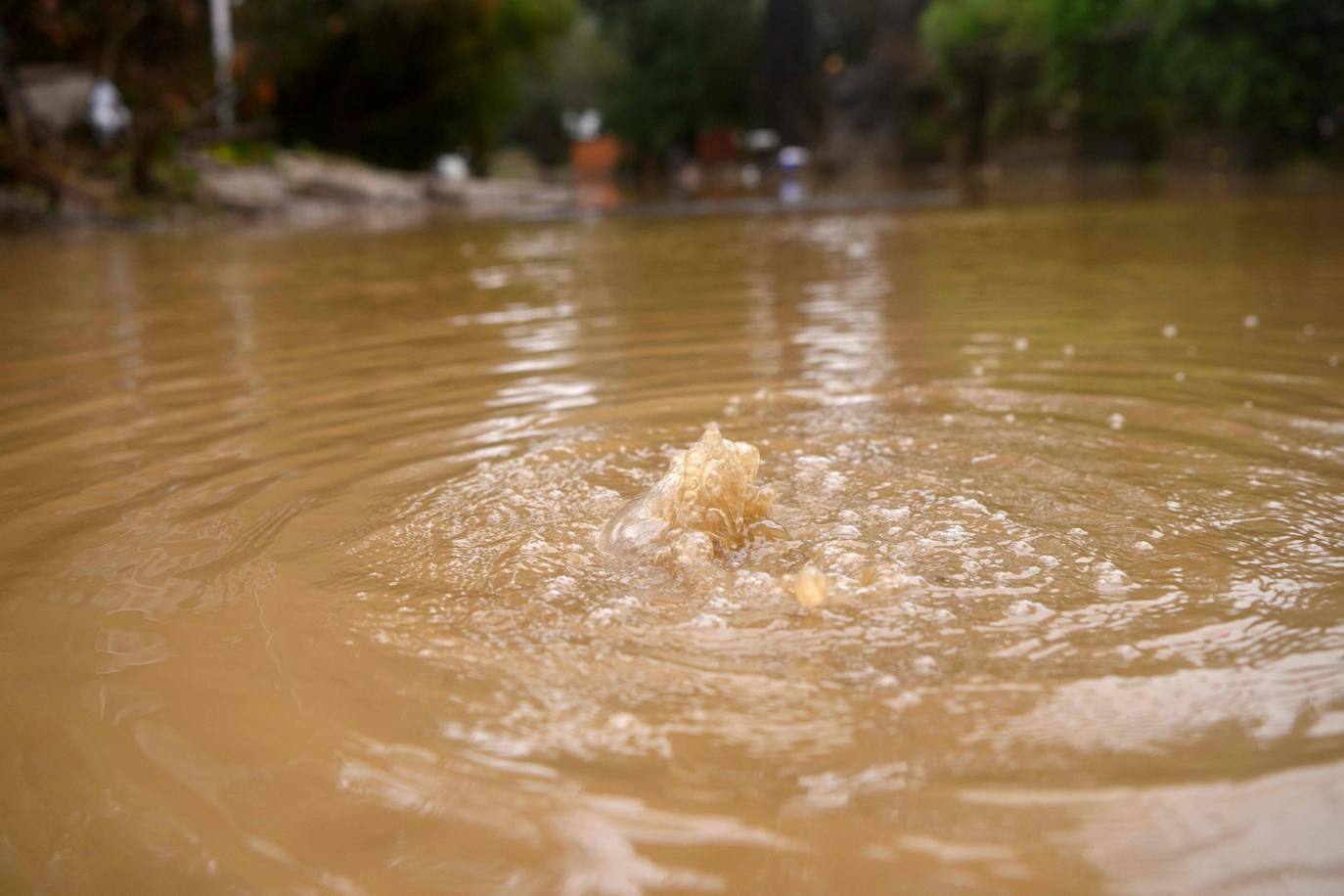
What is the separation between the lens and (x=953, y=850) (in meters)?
1.36

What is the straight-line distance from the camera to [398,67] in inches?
930

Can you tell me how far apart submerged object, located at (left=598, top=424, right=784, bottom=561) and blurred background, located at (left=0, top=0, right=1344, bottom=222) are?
565 inches

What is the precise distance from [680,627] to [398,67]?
23.7 metres

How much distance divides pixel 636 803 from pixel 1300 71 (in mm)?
20990

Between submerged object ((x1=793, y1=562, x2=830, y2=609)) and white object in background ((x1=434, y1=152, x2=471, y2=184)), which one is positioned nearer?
submerged object ((x1=793, y1=562, x2=830, y2=609))

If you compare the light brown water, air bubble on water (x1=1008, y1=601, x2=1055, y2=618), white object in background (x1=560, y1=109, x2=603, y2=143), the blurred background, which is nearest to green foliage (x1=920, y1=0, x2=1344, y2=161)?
the blurred background

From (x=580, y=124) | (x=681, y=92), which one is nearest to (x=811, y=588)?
(x=681, y=92)

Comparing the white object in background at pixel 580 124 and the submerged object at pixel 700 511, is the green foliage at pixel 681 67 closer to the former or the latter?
the white object in background at pixel 580 124

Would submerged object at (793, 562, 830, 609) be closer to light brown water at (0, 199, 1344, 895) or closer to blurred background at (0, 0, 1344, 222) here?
light brown water at (0, 199, 1344, 895)

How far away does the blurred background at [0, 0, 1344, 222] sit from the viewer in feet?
56.3

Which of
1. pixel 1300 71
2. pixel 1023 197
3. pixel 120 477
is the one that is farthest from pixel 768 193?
pixel 120 477

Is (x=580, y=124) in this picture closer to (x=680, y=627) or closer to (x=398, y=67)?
(x=398, y=67)

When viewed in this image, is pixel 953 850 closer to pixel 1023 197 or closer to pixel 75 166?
pixel 1023 197

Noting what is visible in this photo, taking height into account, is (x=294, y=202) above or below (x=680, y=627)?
above
